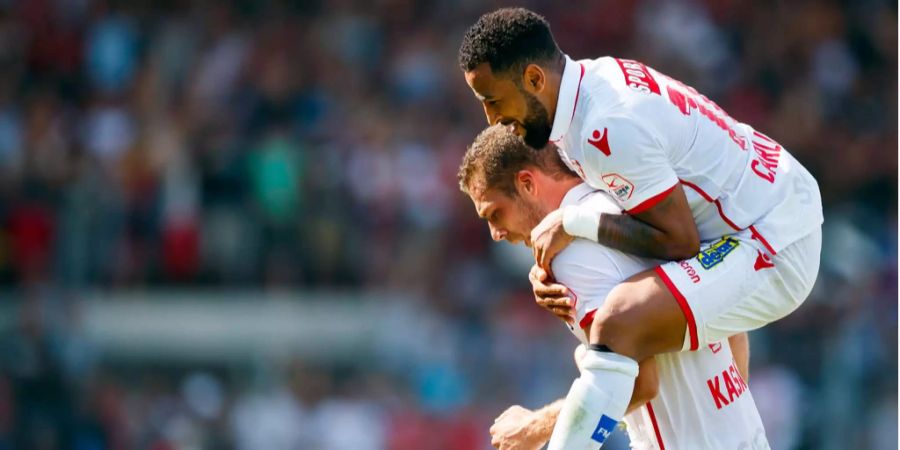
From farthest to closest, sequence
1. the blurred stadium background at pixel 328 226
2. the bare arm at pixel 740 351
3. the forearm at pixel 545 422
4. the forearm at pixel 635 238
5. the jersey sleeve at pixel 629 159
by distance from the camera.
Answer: the blurred stadium background at pixel 328 226, the bare arm at pixel 740 351, the forearm at pixel 545 422, the forearm at pixel 635 238, the jersey sleeve at pixel 629 159

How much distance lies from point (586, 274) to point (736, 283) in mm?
487

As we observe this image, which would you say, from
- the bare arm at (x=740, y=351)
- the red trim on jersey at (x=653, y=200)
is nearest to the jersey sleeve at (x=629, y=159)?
the red trim on jersey at (x=653, y=200)

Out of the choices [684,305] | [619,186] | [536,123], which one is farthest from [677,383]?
[536,123]

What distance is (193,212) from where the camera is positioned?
A: 37.7 feet

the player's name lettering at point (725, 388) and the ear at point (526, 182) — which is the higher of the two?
the ear at point (526, 182)

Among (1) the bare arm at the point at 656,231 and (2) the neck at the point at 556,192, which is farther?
(2) the neck at the point at 556,192

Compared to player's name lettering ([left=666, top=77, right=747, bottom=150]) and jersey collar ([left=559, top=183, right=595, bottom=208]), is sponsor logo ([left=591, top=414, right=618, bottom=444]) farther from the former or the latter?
player's name lettering ([left=666, top=77, right=747, bottom=150])

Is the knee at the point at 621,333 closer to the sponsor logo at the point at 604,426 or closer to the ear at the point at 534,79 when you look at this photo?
the sponsor logo at the point at 604,426

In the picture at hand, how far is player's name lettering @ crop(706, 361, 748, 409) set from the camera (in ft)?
15.2

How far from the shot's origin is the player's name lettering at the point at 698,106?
4.59 meters

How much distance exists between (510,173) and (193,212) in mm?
7126

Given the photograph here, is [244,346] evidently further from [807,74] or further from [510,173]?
[510,173]

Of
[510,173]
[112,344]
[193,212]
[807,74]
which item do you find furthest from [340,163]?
[510,173]

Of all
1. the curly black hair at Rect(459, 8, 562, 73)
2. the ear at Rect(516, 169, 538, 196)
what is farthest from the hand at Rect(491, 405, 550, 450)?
the curly black hair at Rect(459, 8, 562, 73)
